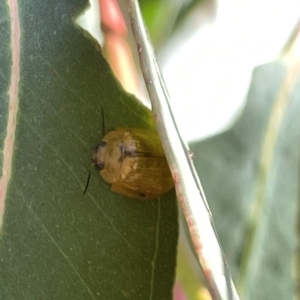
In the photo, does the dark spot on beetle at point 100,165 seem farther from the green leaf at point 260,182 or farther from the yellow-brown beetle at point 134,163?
the green leaf at point 260,182

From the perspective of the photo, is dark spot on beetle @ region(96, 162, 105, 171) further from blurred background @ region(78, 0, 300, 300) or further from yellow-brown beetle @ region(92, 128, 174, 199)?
blurred background @ region(78, 0, 300, 300)

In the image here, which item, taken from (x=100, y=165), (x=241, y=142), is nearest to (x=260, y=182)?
(x=241, y=142)

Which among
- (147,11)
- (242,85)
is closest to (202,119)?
(242,85)

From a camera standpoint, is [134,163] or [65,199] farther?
[134,163]

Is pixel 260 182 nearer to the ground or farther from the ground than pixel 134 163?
nearer to the ground

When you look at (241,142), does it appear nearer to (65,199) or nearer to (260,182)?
(260,182)

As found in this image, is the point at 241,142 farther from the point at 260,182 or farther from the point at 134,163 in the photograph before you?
the point at 134,163
